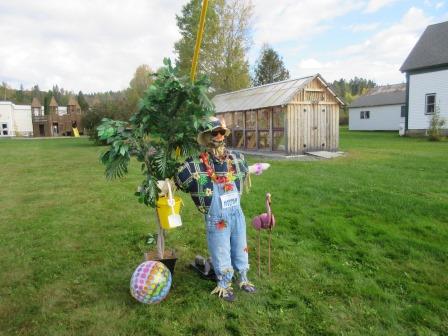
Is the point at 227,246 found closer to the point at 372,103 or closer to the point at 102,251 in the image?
the point at 102,251

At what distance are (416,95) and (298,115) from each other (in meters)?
14.9

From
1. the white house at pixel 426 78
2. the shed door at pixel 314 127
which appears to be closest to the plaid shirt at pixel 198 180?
the shed door at pixel 314 127

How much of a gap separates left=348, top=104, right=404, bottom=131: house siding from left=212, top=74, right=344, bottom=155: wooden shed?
963 inches

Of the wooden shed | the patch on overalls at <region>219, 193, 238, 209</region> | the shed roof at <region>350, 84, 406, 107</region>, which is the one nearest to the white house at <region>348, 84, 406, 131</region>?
the shed roof at <region>350, 84, 406, 107</region>

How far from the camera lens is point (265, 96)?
16609 millimetres

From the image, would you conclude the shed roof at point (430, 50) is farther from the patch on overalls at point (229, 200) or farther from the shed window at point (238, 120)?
the patch on overalls at point (229, 200)

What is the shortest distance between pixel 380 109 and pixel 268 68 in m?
12.8

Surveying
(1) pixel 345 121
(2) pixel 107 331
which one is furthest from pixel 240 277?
(1) pixel 345 121

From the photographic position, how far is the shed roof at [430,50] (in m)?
23.8

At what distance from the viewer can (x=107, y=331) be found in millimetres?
3191

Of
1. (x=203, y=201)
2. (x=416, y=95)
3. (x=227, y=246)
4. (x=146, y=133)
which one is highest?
(x=416, y=95)

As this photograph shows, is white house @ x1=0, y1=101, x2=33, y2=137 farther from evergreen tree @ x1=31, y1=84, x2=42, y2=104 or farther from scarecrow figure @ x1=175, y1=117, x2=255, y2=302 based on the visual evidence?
scarecrow figure @ x1=175, y1=117, x2=255, y2=302

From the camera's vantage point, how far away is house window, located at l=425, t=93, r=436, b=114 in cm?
2431

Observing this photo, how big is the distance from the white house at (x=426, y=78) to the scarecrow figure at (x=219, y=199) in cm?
2379
